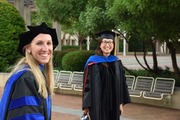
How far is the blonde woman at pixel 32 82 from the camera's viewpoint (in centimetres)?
→ 219

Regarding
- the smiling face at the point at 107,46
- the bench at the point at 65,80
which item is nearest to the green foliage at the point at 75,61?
the bench at the point at 65,80

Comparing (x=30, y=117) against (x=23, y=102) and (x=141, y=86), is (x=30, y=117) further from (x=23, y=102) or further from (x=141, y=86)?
(x=141, y=86)

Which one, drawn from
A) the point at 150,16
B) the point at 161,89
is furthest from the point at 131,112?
the point at 150,16

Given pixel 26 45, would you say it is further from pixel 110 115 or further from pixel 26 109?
pixel 110 115

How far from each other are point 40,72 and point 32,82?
0.12 meters

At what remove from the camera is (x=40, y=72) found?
2.32 m

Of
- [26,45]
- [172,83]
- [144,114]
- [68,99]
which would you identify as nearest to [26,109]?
[26,45]

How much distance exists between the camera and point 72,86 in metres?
11.6

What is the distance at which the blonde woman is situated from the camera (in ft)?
7.19

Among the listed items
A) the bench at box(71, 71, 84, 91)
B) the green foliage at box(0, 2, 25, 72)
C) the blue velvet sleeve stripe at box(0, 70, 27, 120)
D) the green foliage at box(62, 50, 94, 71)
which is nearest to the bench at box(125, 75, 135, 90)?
the bench at box(71, 71, 84, 91)

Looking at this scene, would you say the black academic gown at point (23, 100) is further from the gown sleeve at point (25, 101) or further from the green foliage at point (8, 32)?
the green foliage at point (8, 32)

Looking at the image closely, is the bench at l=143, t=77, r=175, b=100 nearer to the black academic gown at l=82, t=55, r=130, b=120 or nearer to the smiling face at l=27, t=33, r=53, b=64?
the black academic gown at l=82, t=55, r=130, b=120

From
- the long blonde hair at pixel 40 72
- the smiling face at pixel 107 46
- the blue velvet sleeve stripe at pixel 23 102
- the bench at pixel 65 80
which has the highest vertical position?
the smiling face at pixel 107 46

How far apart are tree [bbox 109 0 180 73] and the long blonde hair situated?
4.68 meters
